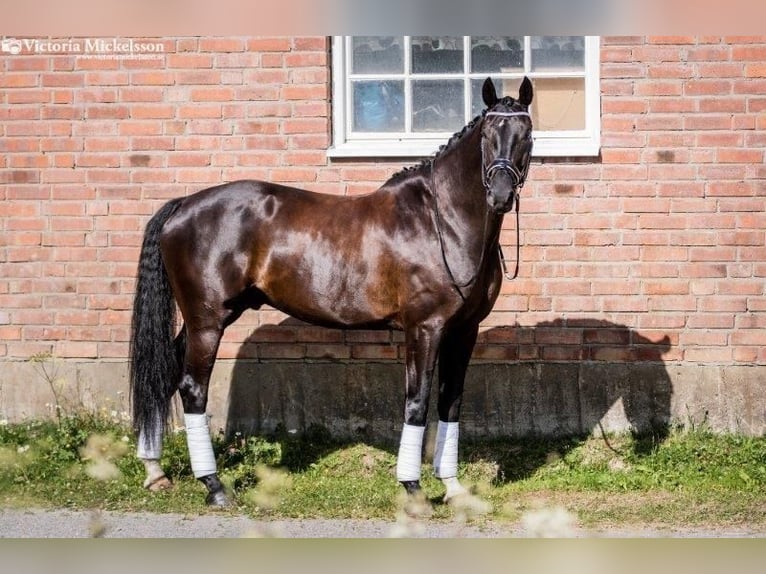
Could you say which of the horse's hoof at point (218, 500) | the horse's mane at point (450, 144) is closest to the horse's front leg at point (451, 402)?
the horse's mane at point (450, 144)

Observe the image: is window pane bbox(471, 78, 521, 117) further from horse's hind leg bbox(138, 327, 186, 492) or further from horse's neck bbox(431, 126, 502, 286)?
horse's hind leg bbox(138, 327, 186, 492)

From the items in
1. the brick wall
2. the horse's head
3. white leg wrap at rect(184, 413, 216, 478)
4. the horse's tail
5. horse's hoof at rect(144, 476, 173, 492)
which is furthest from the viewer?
the brick wall

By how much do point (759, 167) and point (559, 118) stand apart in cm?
152

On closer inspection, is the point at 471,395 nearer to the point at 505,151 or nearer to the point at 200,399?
the point at 200,399

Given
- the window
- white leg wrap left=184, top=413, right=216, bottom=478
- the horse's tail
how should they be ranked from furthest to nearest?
the window
the horse's tail
white leg wrap left=184, top=413, right=216, bottom=478

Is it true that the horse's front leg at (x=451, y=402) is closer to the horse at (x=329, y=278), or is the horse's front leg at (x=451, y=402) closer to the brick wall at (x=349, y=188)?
the horse at (x=329, y=278)

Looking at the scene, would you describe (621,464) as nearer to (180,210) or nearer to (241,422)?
(241,422)

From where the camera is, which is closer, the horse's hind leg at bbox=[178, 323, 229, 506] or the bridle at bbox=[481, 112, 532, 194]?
the bridle at bbox=[481, 112, 532, 194]

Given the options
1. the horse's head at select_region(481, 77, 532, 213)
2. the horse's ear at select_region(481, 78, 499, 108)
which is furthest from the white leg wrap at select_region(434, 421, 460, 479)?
the horse's ear at select_region(481, 78, 499, 108)

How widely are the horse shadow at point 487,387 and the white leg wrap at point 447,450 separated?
1.10 metres

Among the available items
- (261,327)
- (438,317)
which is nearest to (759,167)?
(438,317)

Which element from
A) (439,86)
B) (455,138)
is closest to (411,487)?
(455,138)

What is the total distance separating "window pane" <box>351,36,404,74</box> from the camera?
7281 mm

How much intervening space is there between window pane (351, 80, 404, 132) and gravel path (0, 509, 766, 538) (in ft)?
10.4
